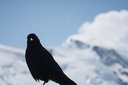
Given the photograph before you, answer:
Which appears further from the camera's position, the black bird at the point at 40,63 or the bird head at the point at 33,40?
the bird head at the point at 33,40

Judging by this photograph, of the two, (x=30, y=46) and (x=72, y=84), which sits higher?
(x=30, y=46)

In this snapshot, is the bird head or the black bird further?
the bird head

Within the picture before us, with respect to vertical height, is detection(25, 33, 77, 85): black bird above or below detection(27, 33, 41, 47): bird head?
below

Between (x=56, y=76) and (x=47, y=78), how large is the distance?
1.05ft

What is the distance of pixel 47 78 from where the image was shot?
12391 mm

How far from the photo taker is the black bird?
1235 cm

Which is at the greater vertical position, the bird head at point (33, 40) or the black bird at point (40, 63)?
the bird head at point (33, 40)

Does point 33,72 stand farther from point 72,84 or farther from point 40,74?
point 72,84

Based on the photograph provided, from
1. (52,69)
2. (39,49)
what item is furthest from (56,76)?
(39,49)

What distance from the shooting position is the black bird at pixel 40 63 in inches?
486

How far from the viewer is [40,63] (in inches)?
490

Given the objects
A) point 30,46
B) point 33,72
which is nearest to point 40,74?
point 33,72

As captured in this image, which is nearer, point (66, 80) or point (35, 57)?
point (66, 80)

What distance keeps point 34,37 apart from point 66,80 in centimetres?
201
